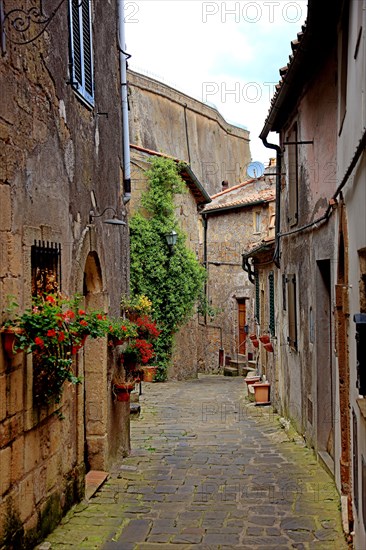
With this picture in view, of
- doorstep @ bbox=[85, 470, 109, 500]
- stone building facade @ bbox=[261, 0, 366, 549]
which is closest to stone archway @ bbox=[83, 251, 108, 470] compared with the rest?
doorstep @ bbox=[85, 470, 109, 500]

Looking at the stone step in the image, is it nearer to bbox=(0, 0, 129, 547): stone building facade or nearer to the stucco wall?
bbox=(0, 0, 129, 547): stone building facade

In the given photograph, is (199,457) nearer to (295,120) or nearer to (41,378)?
(41,378)

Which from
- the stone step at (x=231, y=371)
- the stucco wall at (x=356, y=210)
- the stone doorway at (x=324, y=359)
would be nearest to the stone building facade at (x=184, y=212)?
the stone step at (x=231, y=371)

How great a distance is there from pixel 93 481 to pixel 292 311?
15.9ft

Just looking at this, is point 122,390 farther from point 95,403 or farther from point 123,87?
point 123,87

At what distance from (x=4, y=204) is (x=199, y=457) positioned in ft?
18.0

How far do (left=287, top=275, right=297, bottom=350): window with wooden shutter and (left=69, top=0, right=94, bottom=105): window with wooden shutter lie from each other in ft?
16.1

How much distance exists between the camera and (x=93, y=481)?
7.30 m

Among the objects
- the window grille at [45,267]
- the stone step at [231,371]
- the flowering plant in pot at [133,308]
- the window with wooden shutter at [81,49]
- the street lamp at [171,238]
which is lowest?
the stone step at [231,371]

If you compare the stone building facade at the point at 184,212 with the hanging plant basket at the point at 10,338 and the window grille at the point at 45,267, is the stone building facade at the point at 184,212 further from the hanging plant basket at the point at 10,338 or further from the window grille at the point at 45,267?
the hanging plant basket at the point at 10,338

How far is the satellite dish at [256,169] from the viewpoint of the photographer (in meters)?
25.5

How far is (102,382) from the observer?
25.4 ft

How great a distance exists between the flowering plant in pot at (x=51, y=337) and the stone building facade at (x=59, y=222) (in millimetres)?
128

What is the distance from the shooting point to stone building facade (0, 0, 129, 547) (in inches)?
188
